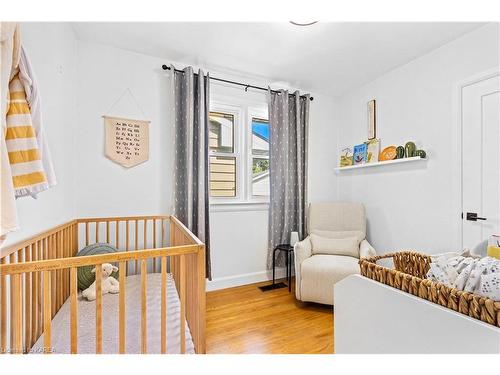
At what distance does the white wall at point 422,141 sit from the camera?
6.98 ft

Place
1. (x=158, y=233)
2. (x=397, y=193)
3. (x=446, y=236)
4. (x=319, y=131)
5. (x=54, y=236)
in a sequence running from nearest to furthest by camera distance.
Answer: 1. (x=54, y=236)
2. (x=446, y=236)
3. (x=158, y=233)
4. (x=397, y=193)
5. (x=319, y=131)

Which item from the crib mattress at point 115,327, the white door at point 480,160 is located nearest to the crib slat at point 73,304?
the crib mattress at point 115,327

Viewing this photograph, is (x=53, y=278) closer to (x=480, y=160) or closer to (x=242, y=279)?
(x=242, y=279)

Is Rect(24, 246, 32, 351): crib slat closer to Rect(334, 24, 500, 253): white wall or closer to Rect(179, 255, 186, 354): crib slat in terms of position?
Rect(179, 255, 186, 354): crib slat

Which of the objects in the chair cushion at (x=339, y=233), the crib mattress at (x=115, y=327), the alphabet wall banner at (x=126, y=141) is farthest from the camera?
the chair cushion at (x=339, y=233)

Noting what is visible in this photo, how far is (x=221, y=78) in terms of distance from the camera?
8.89ft

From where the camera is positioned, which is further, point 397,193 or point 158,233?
point 397,193

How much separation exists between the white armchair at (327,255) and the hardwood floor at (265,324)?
0.17 metres

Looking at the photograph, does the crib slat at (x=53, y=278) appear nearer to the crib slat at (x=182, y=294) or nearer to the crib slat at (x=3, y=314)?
the crib slat at (x=3, y=314)

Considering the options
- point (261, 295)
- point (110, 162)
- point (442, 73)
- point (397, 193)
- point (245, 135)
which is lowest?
point (261, 295)

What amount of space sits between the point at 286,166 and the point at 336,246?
3.39 ft
